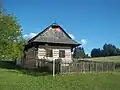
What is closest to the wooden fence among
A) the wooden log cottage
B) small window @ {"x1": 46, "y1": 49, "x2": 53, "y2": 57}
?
the wooden log cottage

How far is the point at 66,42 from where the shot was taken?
43375mm

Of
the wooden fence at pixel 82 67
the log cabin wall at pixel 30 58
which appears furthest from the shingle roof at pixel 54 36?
the wooden fence at pixel 82 67

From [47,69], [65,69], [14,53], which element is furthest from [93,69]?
[14,53]

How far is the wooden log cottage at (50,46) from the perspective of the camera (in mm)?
41553

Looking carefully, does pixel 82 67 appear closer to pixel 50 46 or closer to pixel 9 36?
pixel 9 36

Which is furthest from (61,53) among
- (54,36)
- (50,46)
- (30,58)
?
(30,58)

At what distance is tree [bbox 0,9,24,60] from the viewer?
31.8m

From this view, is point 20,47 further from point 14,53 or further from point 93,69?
point 93,69

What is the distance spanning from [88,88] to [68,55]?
2388cm

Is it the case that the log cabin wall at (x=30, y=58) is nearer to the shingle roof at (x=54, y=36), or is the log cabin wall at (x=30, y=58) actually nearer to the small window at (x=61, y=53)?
the shingle roof at (x=54, y=36)

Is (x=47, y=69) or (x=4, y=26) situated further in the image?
(x=47, y=69)

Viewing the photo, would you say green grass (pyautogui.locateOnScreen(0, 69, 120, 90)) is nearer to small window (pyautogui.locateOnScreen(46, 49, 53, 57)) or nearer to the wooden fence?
the wooden fence

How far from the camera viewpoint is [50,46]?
42.2 meters

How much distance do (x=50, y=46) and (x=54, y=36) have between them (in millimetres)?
2426
